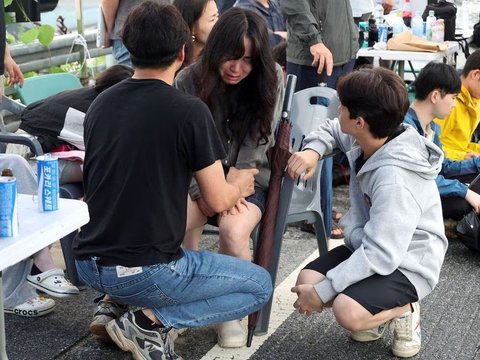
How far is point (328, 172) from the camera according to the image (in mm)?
4516

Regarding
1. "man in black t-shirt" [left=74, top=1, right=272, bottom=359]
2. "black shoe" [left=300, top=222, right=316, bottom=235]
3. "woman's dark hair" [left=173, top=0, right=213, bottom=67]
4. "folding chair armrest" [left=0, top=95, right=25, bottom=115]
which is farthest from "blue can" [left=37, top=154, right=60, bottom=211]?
"black shoe" [left=300, top=222, right=316, bottom=235]

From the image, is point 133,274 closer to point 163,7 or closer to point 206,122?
point 206,122

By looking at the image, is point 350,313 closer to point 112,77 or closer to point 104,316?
point 104,316

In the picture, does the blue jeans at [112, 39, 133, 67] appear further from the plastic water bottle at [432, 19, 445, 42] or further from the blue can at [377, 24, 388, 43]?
the plastic water bottle at [432, 19, 445, 42]

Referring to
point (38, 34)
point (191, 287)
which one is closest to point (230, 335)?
point (191, 287)

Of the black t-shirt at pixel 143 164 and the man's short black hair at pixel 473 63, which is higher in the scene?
the black t-shirt at pixel 143 164

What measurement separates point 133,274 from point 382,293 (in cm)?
92

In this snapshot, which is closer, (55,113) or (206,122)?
(206,122)

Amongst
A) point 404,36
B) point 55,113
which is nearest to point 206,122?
point 55,113

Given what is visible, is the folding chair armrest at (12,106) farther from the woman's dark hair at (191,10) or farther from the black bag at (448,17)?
the black bag at (448,17)

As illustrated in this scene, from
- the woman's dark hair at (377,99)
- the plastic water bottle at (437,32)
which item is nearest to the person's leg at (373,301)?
the woman's dark hair at (377,99)

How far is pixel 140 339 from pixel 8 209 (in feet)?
3.22

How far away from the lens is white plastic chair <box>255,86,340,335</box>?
140 inches

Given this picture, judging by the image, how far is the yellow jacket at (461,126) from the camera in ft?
17.4
